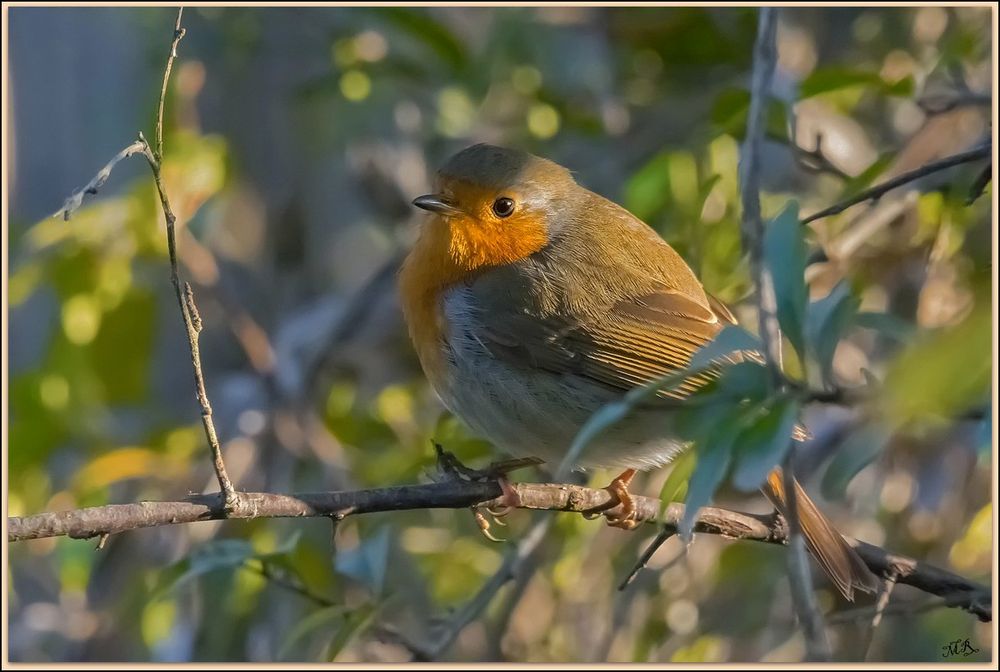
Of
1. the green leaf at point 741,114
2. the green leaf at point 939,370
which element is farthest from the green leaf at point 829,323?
the green leaf at point 741,114

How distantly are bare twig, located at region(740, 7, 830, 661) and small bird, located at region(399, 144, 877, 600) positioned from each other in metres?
0.81

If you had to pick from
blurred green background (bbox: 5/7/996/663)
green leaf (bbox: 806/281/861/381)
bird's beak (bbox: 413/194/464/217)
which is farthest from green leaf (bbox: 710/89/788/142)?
green leaf (bbox: 806/281/861/381)

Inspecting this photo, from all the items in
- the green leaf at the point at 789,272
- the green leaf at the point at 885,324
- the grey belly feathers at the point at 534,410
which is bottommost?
the grey belly feathers at the point at 534,410

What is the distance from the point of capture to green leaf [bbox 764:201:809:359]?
1.83 metres

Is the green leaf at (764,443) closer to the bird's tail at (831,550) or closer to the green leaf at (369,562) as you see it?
the bird's tail at (831,550)

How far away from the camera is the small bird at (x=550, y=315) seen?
10.3 feet

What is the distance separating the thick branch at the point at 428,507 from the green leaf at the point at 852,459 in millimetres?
692

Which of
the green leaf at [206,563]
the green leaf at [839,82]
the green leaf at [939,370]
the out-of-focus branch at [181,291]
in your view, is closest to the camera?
the green leaf at [939,370]

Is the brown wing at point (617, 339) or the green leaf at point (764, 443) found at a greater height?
the green leaf at point (764, 443)

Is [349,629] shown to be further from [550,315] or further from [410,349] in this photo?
[410,349]

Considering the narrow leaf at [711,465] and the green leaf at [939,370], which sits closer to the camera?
the green leaf at [939,370]

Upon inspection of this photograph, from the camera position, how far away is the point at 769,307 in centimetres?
206

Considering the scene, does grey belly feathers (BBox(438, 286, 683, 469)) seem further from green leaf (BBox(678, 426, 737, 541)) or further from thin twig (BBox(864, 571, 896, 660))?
green leaf (BBox(678, 426, 737, 541))
